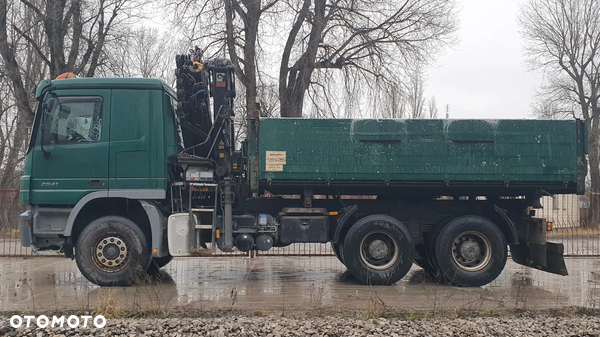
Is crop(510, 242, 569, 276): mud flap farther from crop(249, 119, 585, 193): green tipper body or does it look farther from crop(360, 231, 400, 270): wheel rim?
crop(360, 231, 400, 270): wheel rim

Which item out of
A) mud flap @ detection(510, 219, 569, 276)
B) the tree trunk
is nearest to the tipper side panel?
mud flap @ detection(510, 219, 569, 276)

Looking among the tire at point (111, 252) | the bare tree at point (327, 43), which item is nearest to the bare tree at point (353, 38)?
the bare tree at point (327, 43)

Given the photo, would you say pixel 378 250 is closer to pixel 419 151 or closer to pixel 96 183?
pixel 419 151

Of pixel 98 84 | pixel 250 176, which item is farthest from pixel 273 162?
pixel 98 84

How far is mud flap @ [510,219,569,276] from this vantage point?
8881 millimetres

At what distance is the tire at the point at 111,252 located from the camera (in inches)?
333

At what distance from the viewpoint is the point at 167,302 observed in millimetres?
7215

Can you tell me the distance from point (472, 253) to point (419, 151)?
2004 mm

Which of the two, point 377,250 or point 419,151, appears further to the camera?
point 377,250

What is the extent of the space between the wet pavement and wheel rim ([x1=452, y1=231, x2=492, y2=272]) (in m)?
0.42

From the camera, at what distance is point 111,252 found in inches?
336

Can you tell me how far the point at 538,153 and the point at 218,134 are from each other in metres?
5.25

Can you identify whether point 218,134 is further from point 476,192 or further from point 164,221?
point 476,192

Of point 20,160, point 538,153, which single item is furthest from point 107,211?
point 20,160
